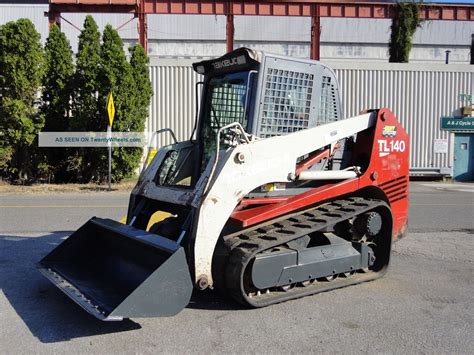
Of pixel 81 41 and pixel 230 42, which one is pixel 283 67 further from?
pixel 230 42

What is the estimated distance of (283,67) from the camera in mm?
5309

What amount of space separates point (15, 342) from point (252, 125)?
292 centimetres

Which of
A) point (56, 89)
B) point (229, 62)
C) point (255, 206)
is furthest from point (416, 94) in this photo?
point (255, 206)

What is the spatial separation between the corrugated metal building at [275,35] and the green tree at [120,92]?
74.3 feet

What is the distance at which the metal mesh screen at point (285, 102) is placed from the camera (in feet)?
17.2

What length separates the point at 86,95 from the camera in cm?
1789

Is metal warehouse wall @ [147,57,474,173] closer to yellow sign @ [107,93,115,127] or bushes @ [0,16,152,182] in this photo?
bushes @ [0,16,152,182]

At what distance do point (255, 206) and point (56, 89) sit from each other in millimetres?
15083

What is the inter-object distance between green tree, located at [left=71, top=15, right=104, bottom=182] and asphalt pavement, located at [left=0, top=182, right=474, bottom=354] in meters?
11.5

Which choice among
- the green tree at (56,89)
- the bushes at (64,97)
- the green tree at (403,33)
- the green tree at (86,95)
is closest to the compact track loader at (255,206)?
the bushes at (64,97)

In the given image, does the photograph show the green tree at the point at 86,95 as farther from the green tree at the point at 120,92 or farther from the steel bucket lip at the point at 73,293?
the steel bucket lip at the point at 73,293

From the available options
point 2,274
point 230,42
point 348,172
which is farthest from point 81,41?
point 348,172

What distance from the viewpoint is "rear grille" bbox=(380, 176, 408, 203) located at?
5.87 metres

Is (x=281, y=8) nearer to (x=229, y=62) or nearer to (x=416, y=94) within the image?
(x=416, y=94)
